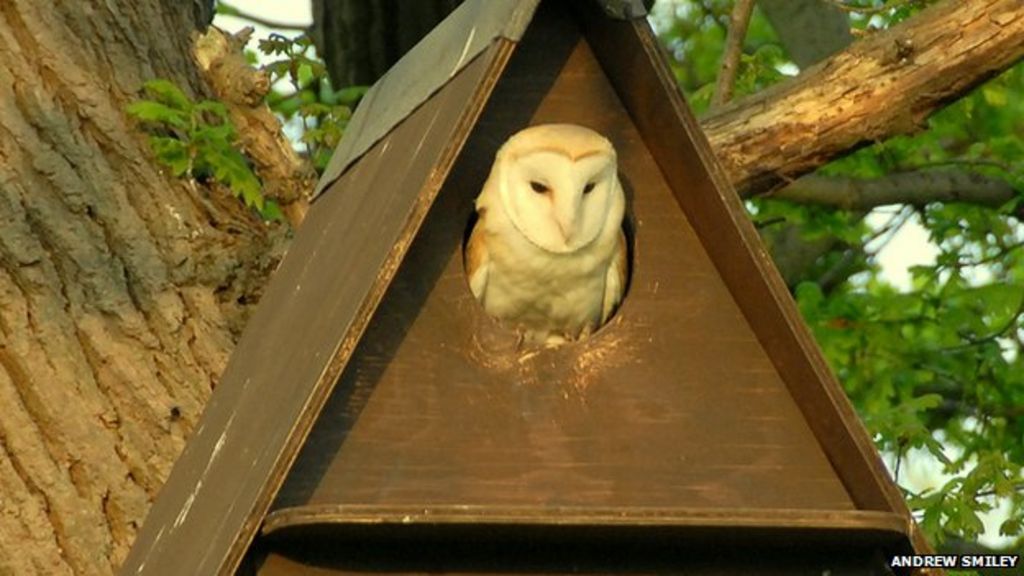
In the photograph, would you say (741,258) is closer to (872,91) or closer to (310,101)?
(872,91)

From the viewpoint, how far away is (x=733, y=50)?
462 centimetres

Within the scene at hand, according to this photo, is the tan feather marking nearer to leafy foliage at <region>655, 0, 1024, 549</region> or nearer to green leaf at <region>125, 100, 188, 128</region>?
green leaf at <region>125, 100, 188, 128</region>

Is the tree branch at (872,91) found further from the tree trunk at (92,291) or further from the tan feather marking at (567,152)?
the tree trunk at (92,291)

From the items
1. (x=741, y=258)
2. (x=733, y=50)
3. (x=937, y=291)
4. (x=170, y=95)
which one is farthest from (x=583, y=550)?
(x=937, y=291)

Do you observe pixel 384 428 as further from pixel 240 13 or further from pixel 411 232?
pixel 240 13

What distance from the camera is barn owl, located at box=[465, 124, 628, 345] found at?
3.28 meters

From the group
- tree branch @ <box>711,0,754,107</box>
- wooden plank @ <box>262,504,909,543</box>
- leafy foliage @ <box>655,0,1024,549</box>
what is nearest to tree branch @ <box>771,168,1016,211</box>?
leafy foliage @ <box>655,0,1024,549</box>

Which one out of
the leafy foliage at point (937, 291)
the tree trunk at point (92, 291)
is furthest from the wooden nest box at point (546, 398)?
the leafy foliage at point (937, 291)

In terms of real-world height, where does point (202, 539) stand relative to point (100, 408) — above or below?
below

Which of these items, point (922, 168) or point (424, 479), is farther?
point (922, 168)

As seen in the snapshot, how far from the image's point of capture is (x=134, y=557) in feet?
11.8

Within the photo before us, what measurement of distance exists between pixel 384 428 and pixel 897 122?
1270 mm

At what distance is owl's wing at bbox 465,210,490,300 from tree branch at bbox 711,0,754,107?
1.18 m

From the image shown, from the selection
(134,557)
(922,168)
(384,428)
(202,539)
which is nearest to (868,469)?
(384,428)
